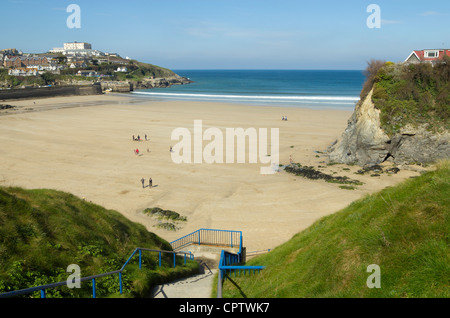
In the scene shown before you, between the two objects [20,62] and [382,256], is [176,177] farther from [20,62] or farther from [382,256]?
[20,62]

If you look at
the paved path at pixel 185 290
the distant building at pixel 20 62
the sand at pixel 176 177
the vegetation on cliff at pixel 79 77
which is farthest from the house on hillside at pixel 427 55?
the distant building at pixel 20 62

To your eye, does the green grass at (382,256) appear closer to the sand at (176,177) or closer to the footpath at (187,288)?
the footpath at (187,288)

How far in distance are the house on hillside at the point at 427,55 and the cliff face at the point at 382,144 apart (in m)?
7.05

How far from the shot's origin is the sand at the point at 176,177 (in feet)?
70.7

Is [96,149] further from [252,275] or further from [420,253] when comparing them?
[420,253]

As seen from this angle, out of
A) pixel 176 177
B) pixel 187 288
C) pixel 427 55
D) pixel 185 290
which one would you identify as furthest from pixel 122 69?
pixel 185 290

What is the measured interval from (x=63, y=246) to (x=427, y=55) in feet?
134

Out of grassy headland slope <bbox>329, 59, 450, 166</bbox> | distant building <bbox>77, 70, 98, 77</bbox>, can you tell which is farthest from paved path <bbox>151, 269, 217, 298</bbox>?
distant building <bbox>77, 70, 98, 77</bbox>

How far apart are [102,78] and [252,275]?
479ft

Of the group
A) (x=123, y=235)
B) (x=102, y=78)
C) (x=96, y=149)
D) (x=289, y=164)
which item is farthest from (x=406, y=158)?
(x=102, y=78)

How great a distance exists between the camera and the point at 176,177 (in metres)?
29.6

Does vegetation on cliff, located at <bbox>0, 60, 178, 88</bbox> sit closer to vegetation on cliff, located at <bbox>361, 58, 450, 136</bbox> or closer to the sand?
the sand

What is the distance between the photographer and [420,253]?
646 cm

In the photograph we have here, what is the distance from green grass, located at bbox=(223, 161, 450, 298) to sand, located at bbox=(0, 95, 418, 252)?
918 cm
